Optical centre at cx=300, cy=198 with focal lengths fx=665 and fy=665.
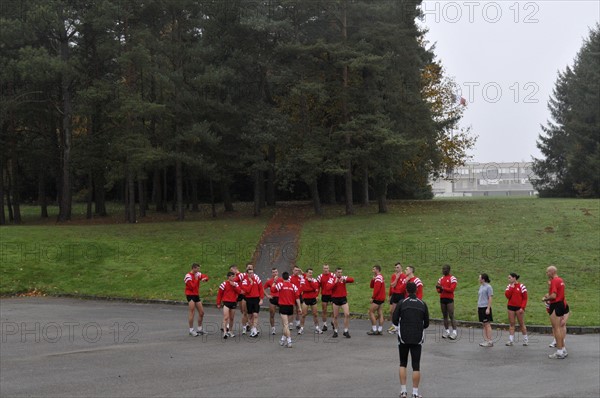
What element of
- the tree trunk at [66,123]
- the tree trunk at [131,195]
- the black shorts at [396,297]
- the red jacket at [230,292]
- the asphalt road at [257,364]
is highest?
the tree trunk at [66,123]

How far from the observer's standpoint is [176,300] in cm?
2662

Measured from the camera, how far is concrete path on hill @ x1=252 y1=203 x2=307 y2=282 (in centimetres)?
3147

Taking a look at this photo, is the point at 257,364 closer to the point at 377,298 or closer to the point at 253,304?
the point at 253,304

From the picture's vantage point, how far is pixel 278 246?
1391 inches

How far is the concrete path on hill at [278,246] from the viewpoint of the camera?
31469 millimetres

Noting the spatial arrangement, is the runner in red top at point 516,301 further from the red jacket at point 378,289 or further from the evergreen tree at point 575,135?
the evergreen tree at point 575,135

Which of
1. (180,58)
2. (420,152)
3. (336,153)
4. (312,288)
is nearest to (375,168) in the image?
(336,153)

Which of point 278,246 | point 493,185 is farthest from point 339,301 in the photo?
point 493,185

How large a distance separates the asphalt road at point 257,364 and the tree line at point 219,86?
21.5 meters

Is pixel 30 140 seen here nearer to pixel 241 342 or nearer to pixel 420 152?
pixel 420 152

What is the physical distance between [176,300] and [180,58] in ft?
73.9

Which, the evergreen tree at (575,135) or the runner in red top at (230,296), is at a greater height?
the evergreen tree at (575,135)

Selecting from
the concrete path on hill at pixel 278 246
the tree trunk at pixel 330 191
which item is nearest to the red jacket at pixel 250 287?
the concrete path on hill at pixel 278 246

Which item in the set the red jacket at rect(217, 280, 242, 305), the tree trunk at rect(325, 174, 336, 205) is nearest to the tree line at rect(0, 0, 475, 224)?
the tree trunk at rect(325, 174, 336, 205)
